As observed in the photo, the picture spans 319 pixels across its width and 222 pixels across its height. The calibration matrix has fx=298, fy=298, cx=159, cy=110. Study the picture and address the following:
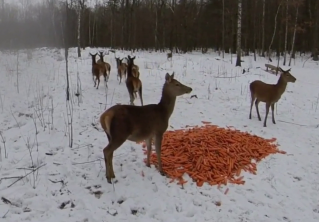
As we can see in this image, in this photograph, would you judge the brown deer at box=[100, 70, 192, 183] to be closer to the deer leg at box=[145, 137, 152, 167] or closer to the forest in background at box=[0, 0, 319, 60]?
the deer leg at box=[145, 137, 152, 167]

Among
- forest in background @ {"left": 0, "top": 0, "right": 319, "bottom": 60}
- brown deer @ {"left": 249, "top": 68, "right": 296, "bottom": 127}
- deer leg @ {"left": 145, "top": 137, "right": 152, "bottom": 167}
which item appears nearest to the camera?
deer leg @ {"left": 145, "top": 137, "right": 152, "bottom": 167}

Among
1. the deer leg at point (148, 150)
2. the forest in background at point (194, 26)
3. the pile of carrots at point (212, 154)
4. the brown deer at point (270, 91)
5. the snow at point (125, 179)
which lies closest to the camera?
the snow at point (125, 179)

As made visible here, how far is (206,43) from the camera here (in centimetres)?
4344

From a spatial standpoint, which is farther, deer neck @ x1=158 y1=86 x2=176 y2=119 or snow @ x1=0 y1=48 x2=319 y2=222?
deer neck @ x1=158 y1=86 x2=176 y2=119

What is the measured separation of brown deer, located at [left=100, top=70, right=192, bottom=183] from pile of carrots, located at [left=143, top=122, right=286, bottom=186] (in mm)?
469

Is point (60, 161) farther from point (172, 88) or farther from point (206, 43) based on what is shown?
point (206, 43)

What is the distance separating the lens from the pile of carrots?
5645 mm

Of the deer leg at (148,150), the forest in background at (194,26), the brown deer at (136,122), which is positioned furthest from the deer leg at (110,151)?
the forest in background at (194,26)

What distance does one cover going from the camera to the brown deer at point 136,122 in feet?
16.3

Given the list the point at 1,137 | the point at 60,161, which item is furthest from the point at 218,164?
the point at 1,137

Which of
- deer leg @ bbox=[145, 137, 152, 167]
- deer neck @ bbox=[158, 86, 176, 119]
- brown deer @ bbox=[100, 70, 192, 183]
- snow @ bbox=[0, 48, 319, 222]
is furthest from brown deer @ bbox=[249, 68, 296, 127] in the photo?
deer leg @ bbox=[145, 137, 152, 167]

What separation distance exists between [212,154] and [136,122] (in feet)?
6.46

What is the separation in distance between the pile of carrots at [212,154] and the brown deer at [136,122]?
47 cm

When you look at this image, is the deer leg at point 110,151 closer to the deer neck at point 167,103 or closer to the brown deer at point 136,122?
the brown deer at point 136,122
